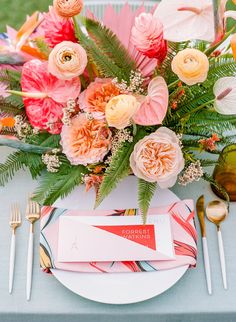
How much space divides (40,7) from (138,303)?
1.89 meters

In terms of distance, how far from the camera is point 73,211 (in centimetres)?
97

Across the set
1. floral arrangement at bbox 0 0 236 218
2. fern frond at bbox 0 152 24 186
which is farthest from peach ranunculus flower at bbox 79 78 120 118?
fern frond at bbox 0 152 24 186

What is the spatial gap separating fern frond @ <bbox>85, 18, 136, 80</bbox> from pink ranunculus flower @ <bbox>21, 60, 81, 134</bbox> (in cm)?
9

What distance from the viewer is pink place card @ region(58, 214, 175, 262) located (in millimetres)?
907

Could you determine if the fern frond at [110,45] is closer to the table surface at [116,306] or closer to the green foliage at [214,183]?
the green foliage at [214,183]

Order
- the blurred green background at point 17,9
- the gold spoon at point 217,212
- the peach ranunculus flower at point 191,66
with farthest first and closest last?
1. the blurred green background at point 17,9
2. the gold spoon at point 217,212
3. the peach ranunculus flower at point 191,66

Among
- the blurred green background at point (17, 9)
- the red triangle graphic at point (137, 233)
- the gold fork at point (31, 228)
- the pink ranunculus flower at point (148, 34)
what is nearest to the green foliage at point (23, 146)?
the gold fork at point (31, 228)

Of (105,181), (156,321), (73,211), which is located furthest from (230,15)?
(156,321)

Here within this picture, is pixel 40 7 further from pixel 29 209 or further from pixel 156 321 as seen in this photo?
pixel 156 321

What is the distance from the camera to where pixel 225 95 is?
2.85ft

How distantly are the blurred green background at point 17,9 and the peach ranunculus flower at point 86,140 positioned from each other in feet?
5.17

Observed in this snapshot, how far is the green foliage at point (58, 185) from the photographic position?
3.16ft

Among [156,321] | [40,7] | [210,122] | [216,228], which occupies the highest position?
[40,7]

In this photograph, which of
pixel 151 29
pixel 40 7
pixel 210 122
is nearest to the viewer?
pixel 151 29
